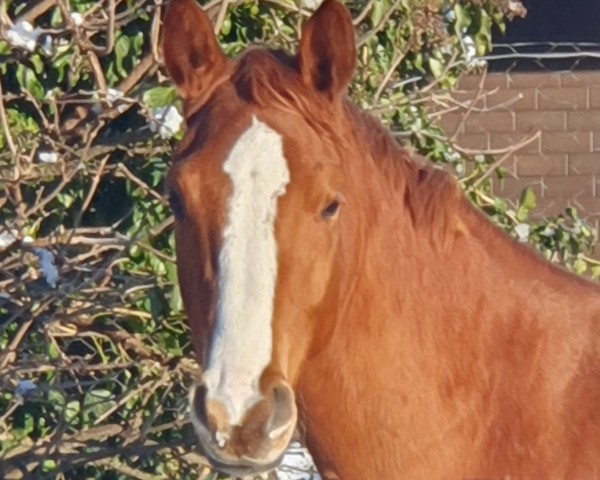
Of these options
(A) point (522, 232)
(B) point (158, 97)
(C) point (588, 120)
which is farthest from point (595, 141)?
(B) point (158, 97)

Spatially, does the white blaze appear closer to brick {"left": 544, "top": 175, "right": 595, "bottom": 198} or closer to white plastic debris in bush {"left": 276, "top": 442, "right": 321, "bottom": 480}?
white plastic debris in bush {"left": 276, "top": 442, "right": 321, "bottom": 480}

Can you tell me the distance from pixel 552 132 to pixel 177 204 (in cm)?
487

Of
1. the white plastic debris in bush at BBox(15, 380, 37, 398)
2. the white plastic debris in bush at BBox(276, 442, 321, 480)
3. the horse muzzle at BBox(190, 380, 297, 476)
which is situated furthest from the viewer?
the white plastic debris in bush at BBox(276, 442, 321, 480)

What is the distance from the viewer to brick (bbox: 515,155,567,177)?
7.52 m

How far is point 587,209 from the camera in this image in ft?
24.5

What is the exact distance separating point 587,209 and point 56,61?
3606 millimetres

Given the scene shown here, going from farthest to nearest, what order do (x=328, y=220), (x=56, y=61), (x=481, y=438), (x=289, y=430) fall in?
(x=56, y=61) → (x=481, y=438) → (x=328, y=220) → (x=289, y=430)

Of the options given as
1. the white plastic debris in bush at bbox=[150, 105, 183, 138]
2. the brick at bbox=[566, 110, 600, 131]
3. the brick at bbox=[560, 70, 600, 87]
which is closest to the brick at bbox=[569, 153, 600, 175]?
the brick at bbox=[566, 110, 600, 131]

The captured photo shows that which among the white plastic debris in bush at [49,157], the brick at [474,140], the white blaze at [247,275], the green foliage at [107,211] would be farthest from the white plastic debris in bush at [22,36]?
the brick at [474,140]

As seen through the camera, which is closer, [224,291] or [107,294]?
[224,291]

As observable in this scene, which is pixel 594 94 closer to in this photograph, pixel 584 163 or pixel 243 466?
pixel 584 163

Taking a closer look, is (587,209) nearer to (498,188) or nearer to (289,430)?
(498,188)

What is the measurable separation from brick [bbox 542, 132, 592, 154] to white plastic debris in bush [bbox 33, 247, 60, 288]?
3.75m

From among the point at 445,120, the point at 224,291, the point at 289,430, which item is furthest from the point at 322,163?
the point at 445,120
